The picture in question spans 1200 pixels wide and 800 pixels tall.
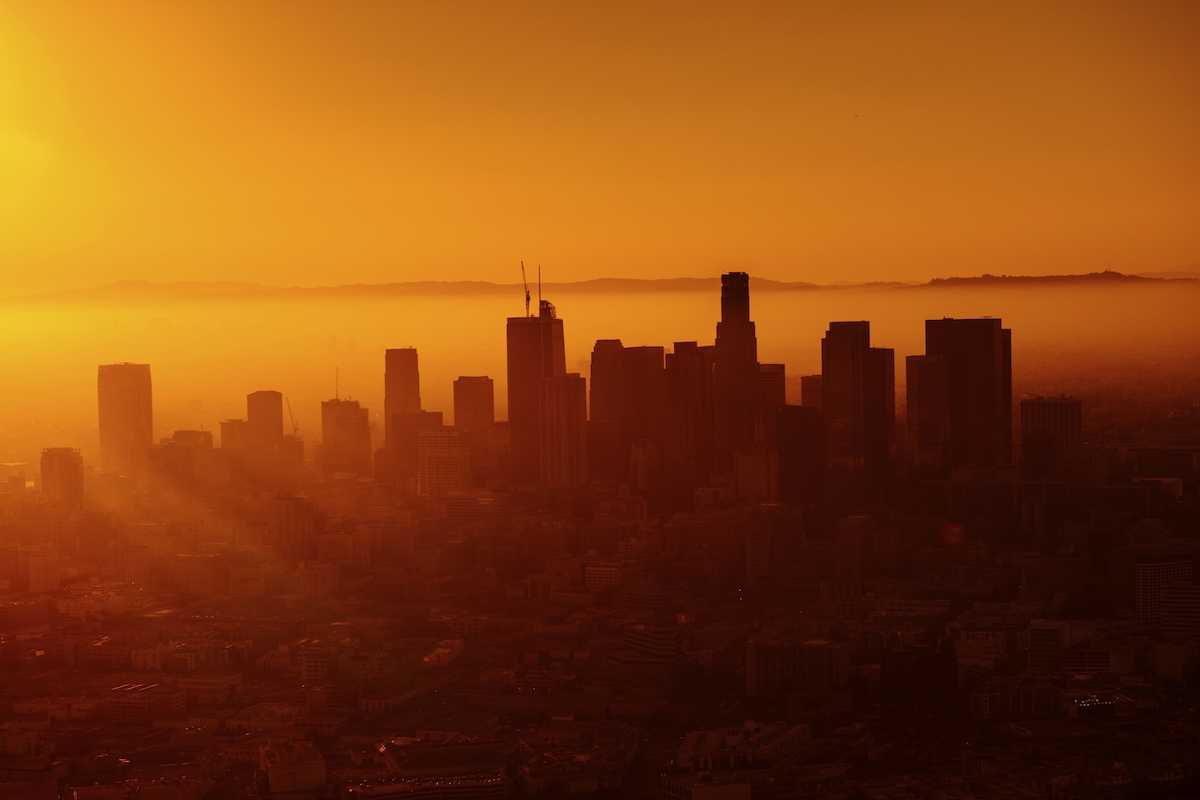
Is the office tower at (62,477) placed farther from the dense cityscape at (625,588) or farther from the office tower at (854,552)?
the office tower at (854,552)

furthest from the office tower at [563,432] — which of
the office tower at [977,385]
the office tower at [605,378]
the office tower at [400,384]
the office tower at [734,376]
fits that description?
the office tower at [977,385]

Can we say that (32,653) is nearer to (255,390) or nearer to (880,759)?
(880,759)

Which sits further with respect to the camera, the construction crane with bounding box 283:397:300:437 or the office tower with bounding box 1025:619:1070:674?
the construction crane with bounding box 283:397:300:437

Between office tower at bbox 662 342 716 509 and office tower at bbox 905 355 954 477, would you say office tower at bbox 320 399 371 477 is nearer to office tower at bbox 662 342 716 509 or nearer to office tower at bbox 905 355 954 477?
office tower at bbox 662 342 716 509

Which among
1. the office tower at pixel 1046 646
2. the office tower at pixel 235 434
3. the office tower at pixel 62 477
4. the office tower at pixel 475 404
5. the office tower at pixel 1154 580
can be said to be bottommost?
the office tower at pixel 1046 646

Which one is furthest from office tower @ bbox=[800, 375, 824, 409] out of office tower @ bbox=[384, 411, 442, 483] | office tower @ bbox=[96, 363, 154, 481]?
office tower @ bbox=[96, 363, 154, 481]
